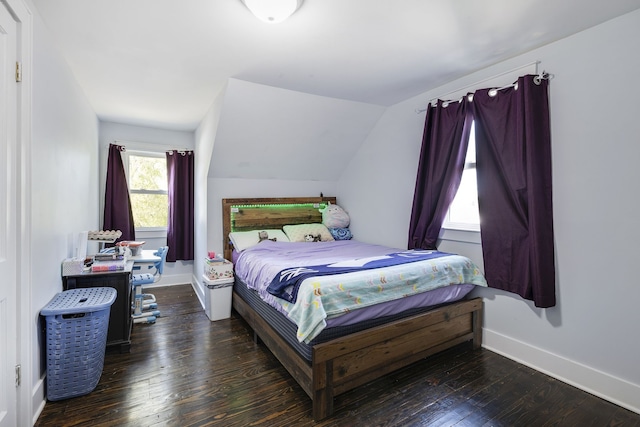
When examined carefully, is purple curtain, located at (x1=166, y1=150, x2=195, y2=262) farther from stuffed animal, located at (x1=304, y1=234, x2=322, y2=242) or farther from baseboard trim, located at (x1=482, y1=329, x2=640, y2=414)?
baseboard trim, located at (x1=482, y1=329, x2=640, y2=414)

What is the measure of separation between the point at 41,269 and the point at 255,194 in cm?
242

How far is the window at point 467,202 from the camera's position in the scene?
286 centimetres

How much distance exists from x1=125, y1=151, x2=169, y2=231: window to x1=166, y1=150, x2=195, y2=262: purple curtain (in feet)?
0.71

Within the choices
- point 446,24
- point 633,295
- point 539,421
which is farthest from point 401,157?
point 539,421

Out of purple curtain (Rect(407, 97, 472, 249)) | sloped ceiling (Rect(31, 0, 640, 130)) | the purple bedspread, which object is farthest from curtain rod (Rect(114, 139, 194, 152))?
purple curtain (Rect(407, 97, 472, 249))

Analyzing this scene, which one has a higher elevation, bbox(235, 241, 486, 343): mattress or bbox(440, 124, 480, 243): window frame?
bbox(440, 124, 480, 243): window frame

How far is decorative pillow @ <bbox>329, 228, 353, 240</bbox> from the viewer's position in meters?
4.16

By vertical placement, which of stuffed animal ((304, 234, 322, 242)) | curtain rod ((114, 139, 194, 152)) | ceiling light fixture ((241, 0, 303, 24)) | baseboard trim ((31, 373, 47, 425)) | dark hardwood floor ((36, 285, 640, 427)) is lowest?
dark hardwood floor ((36, 285, 640, 427))

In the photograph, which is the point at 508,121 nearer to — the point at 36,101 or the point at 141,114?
the point at 36,101

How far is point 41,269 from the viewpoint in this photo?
1.91m

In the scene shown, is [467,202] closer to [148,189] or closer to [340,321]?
[340,321]

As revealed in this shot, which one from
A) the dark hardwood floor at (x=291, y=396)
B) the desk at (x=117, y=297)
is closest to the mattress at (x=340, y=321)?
the dark hardwood floor at (x=291, y=396)

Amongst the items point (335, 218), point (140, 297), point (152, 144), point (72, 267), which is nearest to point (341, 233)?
point (335, 218)

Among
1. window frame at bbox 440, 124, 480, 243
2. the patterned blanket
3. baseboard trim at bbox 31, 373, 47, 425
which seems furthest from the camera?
window frame at bbox 440, 124, 480, 243
